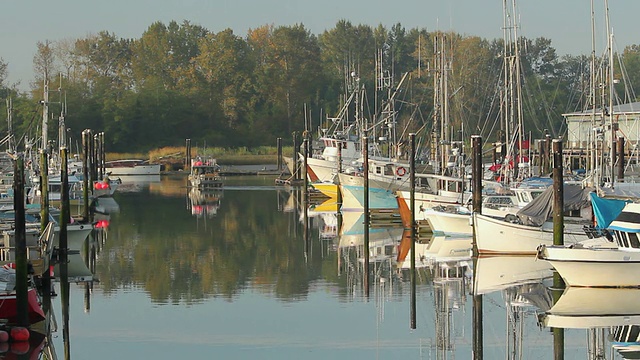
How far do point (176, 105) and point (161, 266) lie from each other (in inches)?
3935

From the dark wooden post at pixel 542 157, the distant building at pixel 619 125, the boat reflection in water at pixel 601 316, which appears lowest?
the boat reflection in water at pixel 601 316

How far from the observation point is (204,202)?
241 ft

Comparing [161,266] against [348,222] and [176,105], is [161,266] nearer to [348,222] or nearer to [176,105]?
[348,222]

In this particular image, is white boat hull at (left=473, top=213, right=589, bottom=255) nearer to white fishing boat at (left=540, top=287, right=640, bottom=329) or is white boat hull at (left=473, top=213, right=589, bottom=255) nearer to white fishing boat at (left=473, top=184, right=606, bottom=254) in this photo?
white fishing boat at (left=473, top=184, right=606, bottom=254)

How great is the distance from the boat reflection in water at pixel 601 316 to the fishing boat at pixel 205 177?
193 feet

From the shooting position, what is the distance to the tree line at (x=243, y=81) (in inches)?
5251

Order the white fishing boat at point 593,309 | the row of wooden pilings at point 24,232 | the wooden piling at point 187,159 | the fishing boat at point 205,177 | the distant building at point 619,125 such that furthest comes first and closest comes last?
the wooden piling at point 187,159 → the fishing boat at point 205,177 → the distant building at point 619,125 → the white fishing boat at point 593,309 → the row of wooden pilings at point 24,232

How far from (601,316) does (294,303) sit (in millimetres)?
8277

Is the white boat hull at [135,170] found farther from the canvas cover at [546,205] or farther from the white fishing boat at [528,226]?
the canvas cover at [546,205]

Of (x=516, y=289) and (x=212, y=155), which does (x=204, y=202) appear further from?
(x=212, y=155)

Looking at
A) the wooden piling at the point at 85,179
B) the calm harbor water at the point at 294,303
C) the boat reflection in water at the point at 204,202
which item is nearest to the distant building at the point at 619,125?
the boat reflection in water at the point at 204,202

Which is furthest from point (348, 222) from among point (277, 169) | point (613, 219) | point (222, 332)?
point (277, 169)

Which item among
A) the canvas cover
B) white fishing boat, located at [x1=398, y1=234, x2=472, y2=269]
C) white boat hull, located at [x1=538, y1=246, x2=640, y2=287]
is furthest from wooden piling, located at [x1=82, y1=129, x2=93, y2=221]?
white boat hull, located at [x1=538, y1=246, x2=640, y2=287]

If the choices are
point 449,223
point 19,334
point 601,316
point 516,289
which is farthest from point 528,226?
point 19,334
